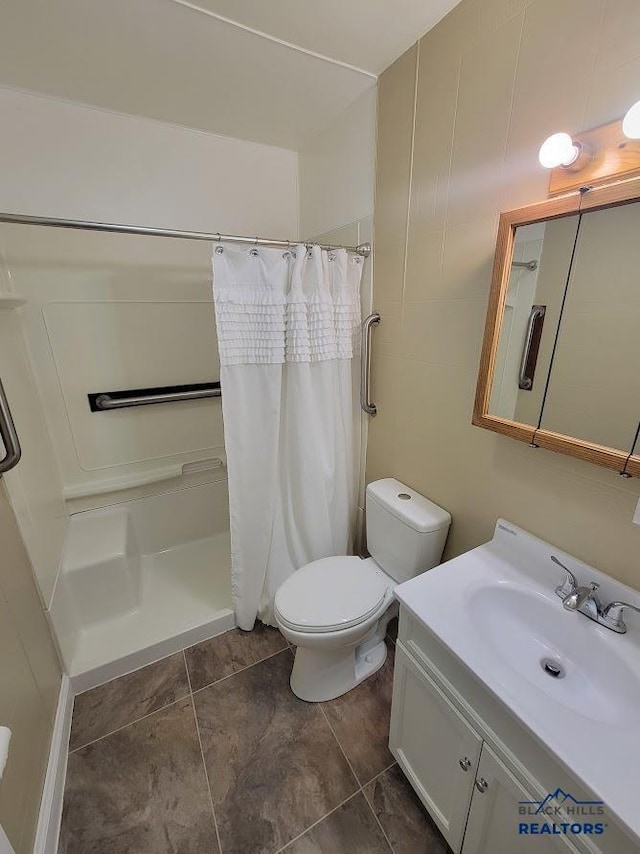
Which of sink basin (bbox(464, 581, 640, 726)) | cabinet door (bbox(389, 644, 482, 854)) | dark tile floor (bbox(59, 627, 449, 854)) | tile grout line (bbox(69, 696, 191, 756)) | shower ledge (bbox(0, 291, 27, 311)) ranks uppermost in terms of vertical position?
shower ledge (bbox(0, 291, 27, 311))

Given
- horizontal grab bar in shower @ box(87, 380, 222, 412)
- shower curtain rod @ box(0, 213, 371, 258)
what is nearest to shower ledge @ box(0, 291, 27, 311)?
shower curtain rod @ box(0, 213, 371, 258)

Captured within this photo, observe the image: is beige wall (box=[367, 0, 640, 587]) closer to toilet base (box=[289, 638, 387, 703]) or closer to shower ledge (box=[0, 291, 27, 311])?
toilet base (box=[289, 638, 387, 703])

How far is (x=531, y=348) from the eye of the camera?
3.28 ft

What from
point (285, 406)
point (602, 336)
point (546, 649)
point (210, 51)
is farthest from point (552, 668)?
point (210, 51)

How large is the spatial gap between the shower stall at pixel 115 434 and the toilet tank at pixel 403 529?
88 cm

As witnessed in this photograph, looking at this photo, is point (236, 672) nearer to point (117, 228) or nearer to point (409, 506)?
point (409, 506)

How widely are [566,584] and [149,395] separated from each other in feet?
6.44

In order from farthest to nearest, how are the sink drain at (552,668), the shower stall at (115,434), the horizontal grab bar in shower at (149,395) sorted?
the horizontal grab bar in shower at (149,395)
the shower stall at (115,434)
the sink drain at (552,668)

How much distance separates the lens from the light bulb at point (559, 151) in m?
0.81

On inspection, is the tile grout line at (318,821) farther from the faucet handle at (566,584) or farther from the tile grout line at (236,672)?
the faucet handle at (566,584)

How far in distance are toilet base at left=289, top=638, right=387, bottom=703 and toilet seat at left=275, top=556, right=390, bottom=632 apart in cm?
20

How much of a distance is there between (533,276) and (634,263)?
22 centimetres

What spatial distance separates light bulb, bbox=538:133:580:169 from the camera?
2.66 feet

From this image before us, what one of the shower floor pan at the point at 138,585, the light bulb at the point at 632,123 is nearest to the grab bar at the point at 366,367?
the light bulb at the point at 632,123
